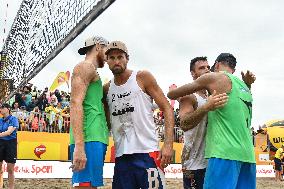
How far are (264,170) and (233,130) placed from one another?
2260cm

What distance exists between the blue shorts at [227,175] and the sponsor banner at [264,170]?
21.6 metres

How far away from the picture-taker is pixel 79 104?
350 cm

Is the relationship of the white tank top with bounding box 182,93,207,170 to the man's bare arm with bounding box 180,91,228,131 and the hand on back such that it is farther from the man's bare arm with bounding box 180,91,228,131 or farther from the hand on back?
the hand on back

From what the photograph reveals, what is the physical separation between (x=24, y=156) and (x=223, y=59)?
14.7 m

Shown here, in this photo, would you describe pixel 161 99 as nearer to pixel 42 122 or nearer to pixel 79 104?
pixel 79 104

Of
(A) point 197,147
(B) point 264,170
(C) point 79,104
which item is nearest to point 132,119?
(C) point 79,104

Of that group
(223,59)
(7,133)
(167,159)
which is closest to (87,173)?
(167,159)

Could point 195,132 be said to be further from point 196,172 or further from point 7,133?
point 7,133

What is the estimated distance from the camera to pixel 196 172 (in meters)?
4.48

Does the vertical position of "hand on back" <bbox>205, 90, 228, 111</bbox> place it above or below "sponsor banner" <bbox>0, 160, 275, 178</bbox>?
above

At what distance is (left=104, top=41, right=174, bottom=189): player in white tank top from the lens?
12.0ft

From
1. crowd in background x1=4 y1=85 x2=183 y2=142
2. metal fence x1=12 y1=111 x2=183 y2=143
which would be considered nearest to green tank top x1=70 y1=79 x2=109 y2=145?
crowd in background x1=4 y1=85 x2=183 y2=142

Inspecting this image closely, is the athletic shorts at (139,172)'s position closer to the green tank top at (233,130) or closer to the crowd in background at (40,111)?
the green tank top at (233,130)

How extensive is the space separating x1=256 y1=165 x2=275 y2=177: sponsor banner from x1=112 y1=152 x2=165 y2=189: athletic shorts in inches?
863
